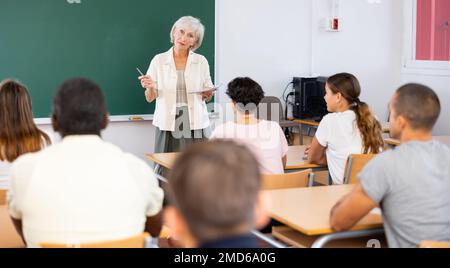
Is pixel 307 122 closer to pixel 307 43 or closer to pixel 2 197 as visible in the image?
pixel 307 43

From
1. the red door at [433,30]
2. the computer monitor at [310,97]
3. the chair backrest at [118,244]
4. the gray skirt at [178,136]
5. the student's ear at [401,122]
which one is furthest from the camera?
the red door at [433,30]

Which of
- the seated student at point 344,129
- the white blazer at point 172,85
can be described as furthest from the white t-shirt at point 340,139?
the white blazer at point 172,85

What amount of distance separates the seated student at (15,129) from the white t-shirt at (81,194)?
94 cm

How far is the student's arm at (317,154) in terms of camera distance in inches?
169

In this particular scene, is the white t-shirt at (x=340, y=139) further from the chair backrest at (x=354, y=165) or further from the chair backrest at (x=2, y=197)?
the chair backrest at (x=2, y=197)

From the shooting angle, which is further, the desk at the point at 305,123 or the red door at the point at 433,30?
the red door at the point at 433,30

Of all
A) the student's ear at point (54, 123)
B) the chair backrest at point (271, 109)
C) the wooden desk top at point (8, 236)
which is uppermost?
the student's ear at point (54, 123)

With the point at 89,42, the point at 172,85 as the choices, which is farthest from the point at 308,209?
the point at 89,42

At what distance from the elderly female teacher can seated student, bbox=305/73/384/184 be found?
163 centimetres

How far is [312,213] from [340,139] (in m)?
1.33

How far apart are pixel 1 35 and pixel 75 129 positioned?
3.60m
